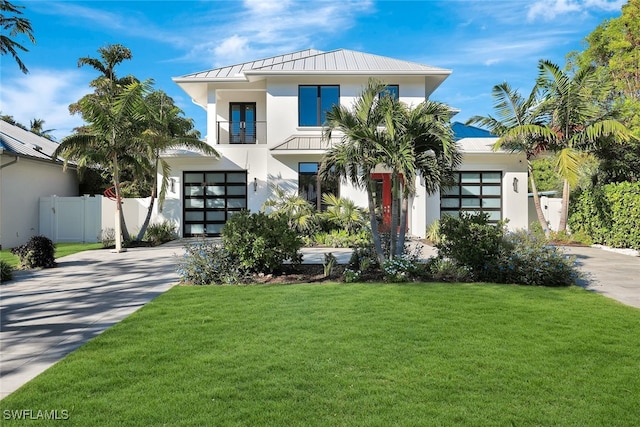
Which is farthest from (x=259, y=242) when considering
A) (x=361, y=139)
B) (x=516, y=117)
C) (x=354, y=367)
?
(x=516, y=117)

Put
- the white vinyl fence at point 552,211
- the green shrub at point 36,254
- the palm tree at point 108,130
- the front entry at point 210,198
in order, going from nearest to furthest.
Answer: the green shrub at point 36,254, the palm tree at point 108,130, the front entry at point 210,198, the white vinyl fence at point 552,211

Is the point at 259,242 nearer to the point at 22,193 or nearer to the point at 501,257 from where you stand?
the point at 501,257

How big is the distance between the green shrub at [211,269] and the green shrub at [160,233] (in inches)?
339

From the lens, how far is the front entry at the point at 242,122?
19.9 meters

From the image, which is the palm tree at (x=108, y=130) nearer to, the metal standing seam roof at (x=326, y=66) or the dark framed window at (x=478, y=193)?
the metal standing seam roof at (x=326, y=66)

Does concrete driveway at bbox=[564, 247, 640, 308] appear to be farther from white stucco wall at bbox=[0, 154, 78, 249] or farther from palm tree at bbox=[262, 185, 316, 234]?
white stucco wall at bbox=[0, 154, 78, 249]

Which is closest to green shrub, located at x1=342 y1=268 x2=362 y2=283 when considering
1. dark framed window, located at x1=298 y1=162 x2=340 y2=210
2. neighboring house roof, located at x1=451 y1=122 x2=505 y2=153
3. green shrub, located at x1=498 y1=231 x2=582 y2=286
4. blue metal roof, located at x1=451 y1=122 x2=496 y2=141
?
green shrub, located at x1=498 y1=231 x2=582 y2=286

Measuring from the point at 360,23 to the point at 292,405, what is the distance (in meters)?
14.2

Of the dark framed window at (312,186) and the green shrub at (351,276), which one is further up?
the dark framed window at (312,186)

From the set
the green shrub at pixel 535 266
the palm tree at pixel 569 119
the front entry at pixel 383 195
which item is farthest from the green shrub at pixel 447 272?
the front entry at pixel 383 195

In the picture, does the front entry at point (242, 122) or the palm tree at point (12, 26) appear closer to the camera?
the palm tree at point (12, 26)

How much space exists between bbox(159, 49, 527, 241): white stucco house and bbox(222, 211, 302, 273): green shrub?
852 centimetres

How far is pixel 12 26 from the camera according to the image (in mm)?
8430

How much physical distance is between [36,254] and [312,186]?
34.7ft
